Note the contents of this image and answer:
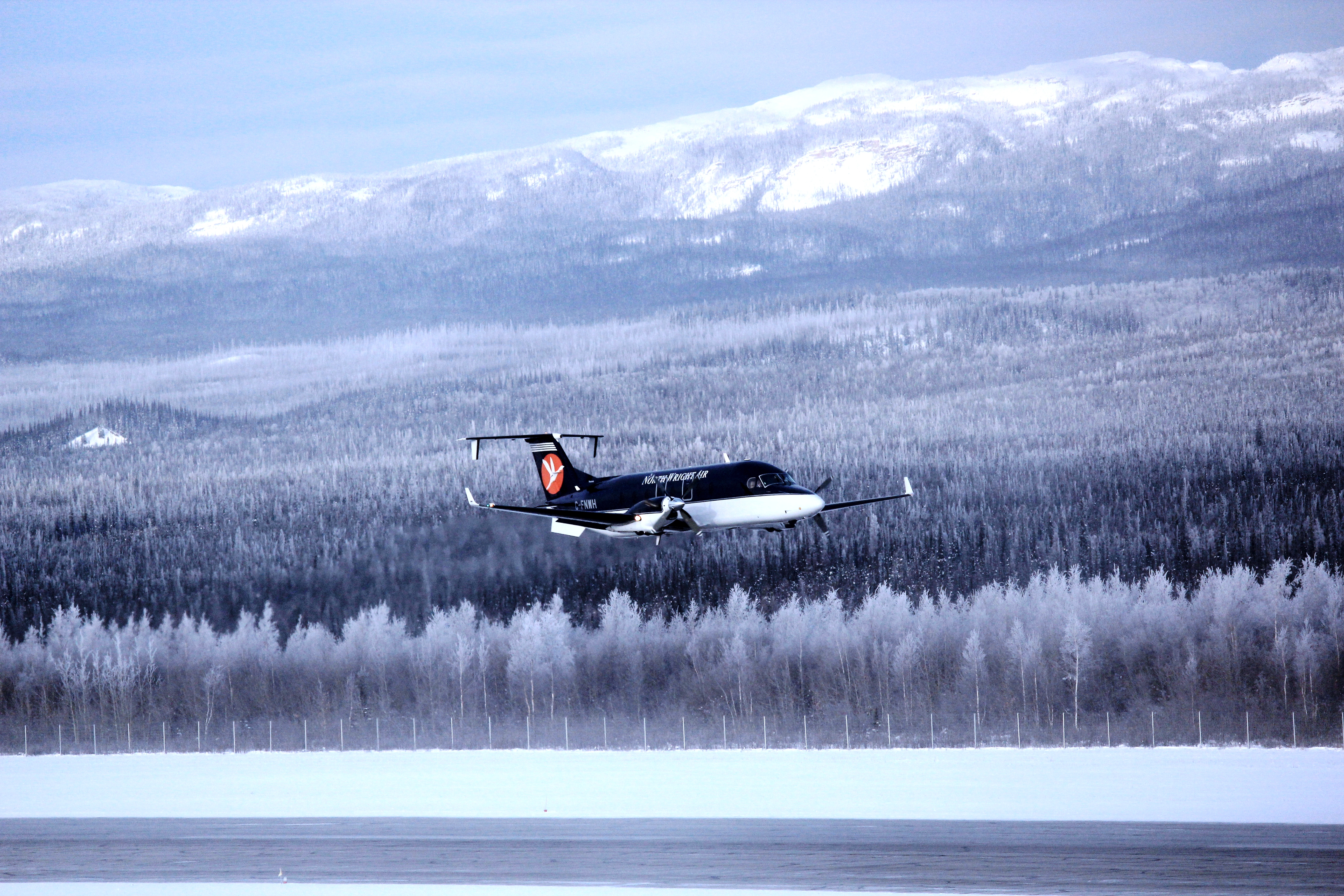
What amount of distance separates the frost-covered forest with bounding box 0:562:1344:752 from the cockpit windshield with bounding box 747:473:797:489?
1920 inches

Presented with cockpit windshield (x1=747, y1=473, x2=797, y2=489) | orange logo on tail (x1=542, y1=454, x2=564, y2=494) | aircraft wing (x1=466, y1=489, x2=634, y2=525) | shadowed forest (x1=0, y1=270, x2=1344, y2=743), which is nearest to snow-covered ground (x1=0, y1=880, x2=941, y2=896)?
aircraft wing (x1=466, y1=489, x2=634, y2=525)

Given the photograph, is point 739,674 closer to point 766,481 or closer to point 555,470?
point 555,470

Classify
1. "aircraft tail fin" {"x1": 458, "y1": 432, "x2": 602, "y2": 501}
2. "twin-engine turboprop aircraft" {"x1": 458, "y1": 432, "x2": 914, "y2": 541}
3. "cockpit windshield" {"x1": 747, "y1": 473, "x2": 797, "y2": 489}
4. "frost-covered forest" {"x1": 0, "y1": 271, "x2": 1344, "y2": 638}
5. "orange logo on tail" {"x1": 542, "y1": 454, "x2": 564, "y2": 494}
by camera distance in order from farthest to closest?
"frost-covered forest" {"x1": 0, "y1": 271, "x2": 1344, "y2": 638}
"orange logo on tail" {"x1": 542, "y1": 454, "x2": 564, "y2": 494}
"aircraft tail fin" {"x1": 458, "y1": 432, "x2": 602, "y2": 501}
"cockpit windshield" {"x1": 747, "y1": 473, "x2": 797, "y2": 489}
"twin-engine turboprop aircraft" {"x1": 458, "y1": 432, "x2": 914, "y2": 541}

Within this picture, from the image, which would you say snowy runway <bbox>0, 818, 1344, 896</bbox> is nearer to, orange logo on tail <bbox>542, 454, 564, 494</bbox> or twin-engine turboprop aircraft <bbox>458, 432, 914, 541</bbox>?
twin-engine turboprop aircraft <bbox>458, 432, 914, 541</bbox>

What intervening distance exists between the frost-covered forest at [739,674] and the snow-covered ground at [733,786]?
2745 centimetres

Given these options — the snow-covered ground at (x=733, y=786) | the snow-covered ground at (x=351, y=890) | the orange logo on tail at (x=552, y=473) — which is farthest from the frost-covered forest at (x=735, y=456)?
the snow-covered ground at (x=351, y=890)

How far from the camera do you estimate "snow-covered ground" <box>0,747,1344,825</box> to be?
1748 inches

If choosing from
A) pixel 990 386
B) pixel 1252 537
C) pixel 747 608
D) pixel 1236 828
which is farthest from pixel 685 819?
pixel 990 386

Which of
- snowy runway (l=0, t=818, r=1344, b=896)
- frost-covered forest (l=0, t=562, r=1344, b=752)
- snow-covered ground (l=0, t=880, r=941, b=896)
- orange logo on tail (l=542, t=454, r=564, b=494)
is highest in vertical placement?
orange logo on tail (l=542, t=454, r=564, b=494)

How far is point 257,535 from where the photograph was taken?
394ft

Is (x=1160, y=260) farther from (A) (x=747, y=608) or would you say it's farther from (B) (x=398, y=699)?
(B) (x=398, y=699)

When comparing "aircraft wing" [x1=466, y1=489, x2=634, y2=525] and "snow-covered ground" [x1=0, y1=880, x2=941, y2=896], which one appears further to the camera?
"aircraft wing" [x1=466, y1=489, x2=634, y2=525]

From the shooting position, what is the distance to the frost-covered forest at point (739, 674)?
94938mm

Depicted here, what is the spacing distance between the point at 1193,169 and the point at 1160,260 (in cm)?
2183
